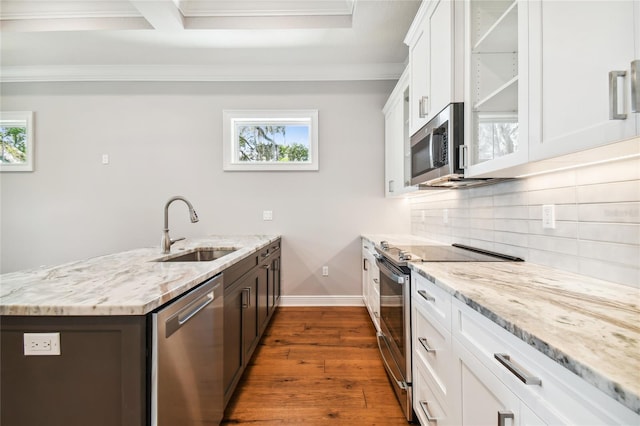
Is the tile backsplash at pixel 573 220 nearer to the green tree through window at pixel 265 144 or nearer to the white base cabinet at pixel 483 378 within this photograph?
the white base cabinet at pixel 483 378

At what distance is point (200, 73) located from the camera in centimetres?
330

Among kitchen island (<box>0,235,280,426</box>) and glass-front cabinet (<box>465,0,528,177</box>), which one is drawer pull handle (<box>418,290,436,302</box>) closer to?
glass-front cabinet (<box>465,0,528,177</box>)

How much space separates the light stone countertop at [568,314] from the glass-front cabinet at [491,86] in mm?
497

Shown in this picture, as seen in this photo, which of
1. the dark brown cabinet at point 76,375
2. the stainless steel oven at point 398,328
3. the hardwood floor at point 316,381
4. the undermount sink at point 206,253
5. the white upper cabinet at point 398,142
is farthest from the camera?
the white upper cabinet at point 398,142

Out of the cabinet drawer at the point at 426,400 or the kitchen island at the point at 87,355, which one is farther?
the cabinet drawer at the point at 426,400

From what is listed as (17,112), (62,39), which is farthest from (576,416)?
(17,112)

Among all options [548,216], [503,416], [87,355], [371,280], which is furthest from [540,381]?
[371,280]

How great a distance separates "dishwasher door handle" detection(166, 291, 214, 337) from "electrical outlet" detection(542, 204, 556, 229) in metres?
1.65

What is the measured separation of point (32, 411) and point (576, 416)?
1431 millimetres

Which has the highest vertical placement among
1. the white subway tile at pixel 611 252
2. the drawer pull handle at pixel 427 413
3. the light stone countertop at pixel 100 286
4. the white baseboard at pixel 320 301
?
the white subway tile at pixel 611 252

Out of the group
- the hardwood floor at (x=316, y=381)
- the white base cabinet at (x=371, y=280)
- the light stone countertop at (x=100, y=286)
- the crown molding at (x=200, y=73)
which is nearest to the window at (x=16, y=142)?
the crown molding at (x=200, y=73)

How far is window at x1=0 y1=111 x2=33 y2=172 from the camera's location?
3359mm

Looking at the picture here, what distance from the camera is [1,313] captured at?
793 millimetres

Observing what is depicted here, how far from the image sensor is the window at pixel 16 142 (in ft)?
11.0
